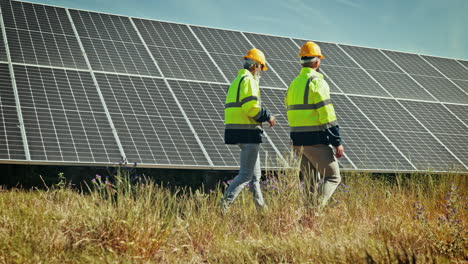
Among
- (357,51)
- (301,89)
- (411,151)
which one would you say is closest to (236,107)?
(301,89)

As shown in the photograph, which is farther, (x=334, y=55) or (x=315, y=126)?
(x=334, y=55)

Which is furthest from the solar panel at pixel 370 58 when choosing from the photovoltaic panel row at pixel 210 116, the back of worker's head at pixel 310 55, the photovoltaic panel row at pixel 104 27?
the back of worker's head at pixel 310 55

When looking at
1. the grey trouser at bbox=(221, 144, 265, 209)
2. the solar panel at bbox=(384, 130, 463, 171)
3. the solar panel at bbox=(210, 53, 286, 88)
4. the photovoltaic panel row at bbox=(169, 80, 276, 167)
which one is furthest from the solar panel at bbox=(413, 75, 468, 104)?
the grey trouser at bbox=(221, 144, 265, 209)

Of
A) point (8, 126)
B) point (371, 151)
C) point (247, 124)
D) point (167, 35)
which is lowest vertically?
point (8, 126)

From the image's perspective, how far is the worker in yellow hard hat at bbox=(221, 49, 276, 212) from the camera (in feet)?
25.9

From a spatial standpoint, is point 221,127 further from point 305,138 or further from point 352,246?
point 352,246

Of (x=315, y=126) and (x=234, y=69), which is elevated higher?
(x=234, y=69)

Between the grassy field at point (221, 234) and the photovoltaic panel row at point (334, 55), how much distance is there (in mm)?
7457

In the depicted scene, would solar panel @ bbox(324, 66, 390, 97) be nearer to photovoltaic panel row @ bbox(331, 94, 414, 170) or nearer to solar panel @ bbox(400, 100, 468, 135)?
solar panel @ bbox(400, 100, 468, 135)

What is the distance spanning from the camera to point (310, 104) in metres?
7.96

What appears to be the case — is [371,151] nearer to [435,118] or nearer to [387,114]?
[387,114]

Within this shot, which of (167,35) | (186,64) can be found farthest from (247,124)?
(167,35)

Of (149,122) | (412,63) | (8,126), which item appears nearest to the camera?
(8,126)

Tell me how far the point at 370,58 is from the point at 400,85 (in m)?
1.70
